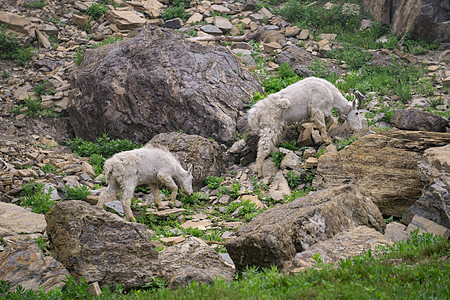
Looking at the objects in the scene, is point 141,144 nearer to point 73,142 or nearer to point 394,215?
point 73,142

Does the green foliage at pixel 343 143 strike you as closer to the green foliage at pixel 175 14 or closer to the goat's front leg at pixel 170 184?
the goat's front leg at pixel 170 184

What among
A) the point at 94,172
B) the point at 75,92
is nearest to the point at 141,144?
the point at 94,172

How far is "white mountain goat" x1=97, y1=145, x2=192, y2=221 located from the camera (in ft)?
35.6

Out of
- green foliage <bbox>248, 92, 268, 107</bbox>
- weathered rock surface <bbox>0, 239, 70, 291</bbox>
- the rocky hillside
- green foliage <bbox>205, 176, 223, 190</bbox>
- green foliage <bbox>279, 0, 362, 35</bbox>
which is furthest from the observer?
green foliage <bbox>279, 0, 362, 35</bbox>

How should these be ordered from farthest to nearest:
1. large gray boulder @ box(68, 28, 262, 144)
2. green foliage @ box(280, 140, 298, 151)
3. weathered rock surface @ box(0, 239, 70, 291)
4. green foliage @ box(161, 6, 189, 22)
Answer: green foliage @ box(161, 6, 189, 22) < large gray boulder @ box(68, 28, 262, 144) < green foliage @ box(280, 140, 298, 151) < weathered rock surface @ box(0, 239, 70, 291)

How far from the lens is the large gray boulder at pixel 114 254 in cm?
689

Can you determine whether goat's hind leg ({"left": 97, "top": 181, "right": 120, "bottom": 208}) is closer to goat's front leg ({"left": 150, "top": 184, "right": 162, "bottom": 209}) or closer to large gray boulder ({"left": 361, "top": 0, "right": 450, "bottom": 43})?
goat's front leg ({"left": 150, "top": 184, "right": 162, "bottom": 209})

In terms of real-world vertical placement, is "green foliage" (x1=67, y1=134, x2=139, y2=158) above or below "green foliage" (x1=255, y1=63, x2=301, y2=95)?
below

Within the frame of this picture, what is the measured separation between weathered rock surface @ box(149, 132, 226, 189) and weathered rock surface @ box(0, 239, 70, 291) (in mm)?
6141

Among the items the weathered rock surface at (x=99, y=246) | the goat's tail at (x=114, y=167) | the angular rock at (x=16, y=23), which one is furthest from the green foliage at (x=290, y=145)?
the angular rock at (x=16, y=23)

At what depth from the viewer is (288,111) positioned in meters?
13.1

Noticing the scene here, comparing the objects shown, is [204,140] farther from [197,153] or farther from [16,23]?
[16,23]

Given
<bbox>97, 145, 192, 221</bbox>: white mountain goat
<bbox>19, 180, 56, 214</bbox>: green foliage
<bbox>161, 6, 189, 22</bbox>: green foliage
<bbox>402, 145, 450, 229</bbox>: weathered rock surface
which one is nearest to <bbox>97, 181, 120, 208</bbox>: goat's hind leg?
<bbox>97, 145, 192, 221</bbox>: white mountain goat

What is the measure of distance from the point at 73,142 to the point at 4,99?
4069 mm
